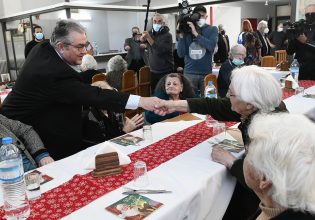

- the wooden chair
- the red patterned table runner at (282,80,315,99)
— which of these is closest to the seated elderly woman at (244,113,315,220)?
the red patterned table runner at (282,80,315,99)

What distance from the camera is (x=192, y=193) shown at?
1456mm

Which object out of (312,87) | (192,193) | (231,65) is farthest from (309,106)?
(192,193)

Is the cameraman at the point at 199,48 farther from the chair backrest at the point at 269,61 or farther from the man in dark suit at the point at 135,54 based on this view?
the chair backrest at the point at 269,61

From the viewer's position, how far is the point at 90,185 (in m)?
1.53

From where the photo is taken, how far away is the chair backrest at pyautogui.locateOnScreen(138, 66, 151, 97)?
5.40 metres

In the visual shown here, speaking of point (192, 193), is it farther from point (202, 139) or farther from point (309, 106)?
point (309, 106)

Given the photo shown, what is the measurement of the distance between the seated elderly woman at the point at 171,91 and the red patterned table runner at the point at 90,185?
2.79ft

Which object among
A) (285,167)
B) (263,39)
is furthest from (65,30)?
(263,39)

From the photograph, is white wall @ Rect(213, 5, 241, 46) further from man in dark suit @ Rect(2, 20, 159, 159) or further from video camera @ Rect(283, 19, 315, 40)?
man in dark suit @ Rect(2, 20, 159, 159)

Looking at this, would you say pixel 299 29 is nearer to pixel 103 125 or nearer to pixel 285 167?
pixel 103 125

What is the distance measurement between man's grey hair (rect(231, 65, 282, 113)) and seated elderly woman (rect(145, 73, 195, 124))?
1211 mm

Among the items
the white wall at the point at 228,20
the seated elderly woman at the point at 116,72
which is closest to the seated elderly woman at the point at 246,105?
the seated elderly woman at the point at 116,72

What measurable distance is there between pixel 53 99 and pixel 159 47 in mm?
3021

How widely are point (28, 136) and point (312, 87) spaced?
3331 mm
